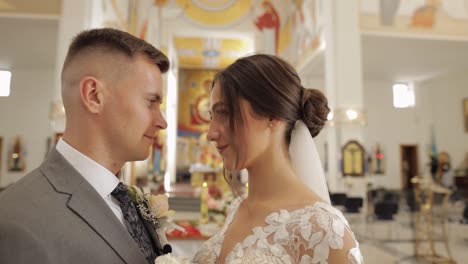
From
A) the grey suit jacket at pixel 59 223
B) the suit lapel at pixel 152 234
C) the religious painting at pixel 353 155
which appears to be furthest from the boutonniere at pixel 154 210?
the religious painting at pixel 353 155

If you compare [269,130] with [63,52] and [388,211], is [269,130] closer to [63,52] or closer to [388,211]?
[388,211]

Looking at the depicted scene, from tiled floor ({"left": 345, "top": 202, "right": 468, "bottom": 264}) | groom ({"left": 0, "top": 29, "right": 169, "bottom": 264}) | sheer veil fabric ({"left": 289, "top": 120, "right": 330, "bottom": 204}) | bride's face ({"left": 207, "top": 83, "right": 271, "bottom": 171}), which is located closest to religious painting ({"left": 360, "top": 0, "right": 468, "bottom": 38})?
tiled floor ({"left": 345, "top": 202, "right": 468, "bottom": 264})

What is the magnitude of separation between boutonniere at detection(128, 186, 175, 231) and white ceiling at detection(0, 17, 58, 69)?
32.6 feet

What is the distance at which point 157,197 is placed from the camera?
185 cm

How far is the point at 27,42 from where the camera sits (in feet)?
37.2

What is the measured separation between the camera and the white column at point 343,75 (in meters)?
10.3

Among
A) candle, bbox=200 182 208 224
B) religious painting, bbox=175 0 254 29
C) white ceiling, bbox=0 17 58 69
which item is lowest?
candle, bbox=200 182 208 224

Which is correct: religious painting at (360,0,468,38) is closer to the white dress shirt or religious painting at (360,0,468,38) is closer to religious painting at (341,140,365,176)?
religious painting at (341,140,365,176)

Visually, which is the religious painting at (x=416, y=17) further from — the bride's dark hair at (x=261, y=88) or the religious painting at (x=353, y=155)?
the bride's dark hair at (x=261, y=88)

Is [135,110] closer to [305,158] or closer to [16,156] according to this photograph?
[305,158]

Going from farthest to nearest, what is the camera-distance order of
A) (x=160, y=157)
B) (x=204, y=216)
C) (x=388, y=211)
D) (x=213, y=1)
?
(x=213, y=1) → (x=160, y=157) → (x=388, y=211) → (x=204, y=216)

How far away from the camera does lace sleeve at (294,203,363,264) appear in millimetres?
1295

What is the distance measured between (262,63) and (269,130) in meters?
0.29

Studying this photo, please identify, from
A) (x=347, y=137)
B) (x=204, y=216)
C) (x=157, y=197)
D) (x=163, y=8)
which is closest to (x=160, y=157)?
(x=163, y=8)
